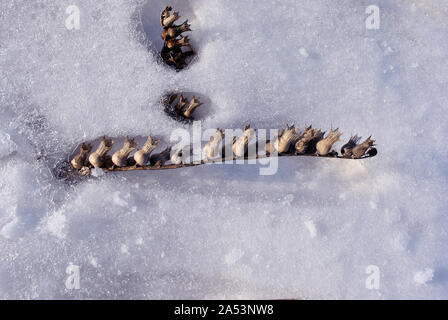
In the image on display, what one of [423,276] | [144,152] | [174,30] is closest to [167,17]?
[174,30]

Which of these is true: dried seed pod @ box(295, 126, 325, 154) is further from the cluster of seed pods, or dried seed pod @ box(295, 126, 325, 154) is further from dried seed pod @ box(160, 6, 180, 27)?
dried seed pod @ box(160, 6, 180, 27)

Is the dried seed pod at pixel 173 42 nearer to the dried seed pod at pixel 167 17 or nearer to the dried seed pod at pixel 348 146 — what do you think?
the dried seed pod at pixel 167 17

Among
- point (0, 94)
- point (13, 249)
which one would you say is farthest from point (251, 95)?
point (13, 249)

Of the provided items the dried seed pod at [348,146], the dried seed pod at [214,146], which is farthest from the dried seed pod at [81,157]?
the dried seed pod at [348,146]

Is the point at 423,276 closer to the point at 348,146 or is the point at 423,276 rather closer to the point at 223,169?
the point at 348,146

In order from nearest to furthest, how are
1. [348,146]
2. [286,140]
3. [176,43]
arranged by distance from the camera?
[286,140] → [348,146] → [176,43]
